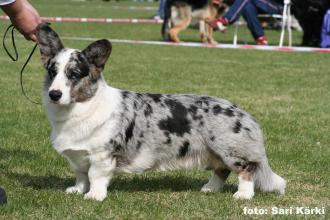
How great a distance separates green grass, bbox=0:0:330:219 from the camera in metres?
4.40

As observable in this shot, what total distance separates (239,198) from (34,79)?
6296 millimetres

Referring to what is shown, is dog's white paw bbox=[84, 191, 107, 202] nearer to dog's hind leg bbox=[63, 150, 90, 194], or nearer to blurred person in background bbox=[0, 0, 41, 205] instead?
dog's hind leg bbox=[63, 150, 90, 194]

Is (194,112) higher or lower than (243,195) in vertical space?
higher

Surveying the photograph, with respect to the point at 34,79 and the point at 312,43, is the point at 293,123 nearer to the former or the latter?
the point at 34,79

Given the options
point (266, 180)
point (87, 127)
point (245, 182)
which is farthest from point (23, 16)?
point (266, 180)

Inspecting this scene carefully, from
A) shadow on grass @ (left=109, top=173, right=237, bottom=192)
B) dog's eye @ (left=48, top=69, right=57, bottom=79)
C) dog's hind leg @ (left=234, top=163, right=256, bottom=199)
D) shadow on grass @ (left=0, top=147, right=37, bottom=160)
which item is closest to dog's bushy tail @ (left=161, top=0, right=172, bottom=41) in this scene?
shadow on grass @ (left=0, top=147, right=37, bottom=160)

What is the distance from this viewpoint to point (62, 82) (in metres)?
Result: 4.27

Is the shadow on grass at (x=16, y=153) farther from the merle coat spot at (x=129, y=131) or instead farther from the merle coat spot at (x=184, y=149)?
the merle coat spot at (x=184, y=149)

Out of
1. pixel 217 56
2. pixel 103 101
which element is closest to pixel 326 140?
pixel 103 101

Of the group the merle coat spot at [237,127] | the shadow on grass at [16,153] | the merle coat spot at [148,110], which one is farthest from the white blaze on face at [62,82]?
the shadow on grass at [16,153]

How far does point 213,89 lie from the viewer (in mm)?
9930

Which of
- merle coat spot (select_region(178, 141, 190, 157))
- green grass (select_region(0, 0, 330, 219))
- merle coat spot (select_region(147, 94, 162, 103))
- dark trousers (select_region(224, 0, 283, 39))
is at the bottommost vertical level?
dark trousers (select_region(224, 0, 283, 39))

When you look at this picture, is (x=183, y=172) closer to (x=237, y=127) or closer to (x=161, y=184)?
(x=161, y=184)

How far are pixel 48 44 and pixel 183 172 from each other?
174 cm
